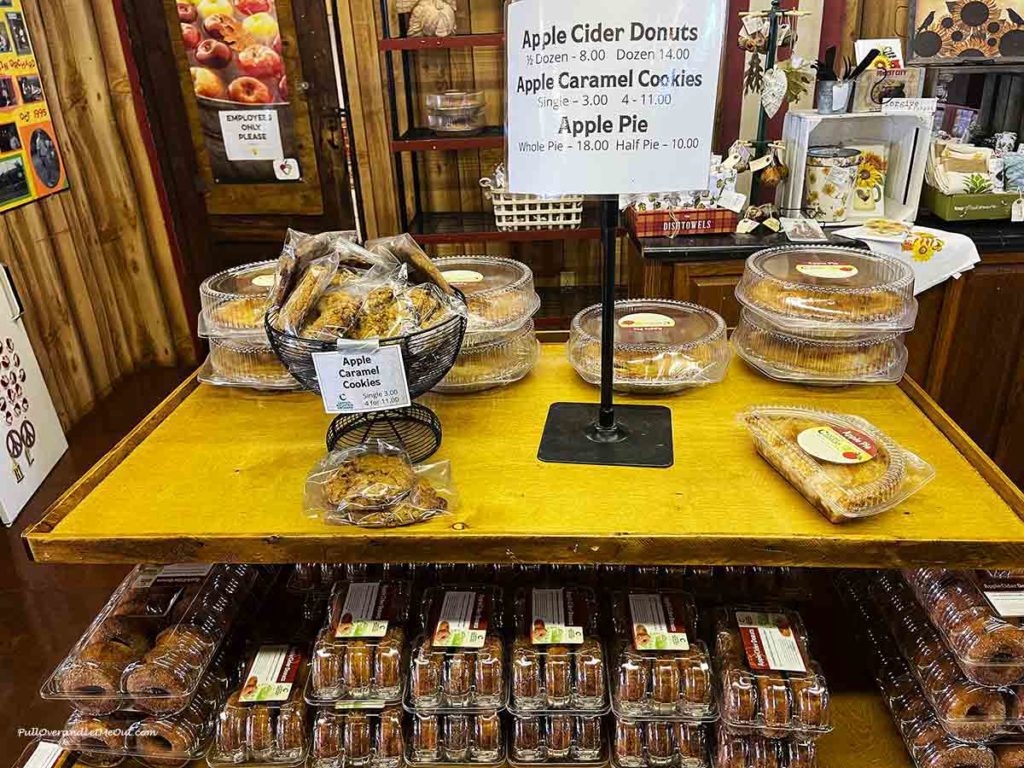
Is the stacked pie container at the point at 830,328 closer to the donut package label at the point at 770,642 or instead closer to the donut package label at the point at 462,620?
the donut package label at the point at 770,642

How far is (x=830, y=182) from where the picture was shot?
2.56 m

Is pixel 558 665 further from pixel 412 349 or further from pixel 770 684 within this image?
pixel 412 349

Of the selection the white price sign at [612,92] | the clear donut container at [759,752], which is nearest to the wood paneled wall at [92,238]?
the white price sign at [612,92]

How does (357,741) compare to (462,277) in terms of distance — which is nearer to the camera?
(357,741)

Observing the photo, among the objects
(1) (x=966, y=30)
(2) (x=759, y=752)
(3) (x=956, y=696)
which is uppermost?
(1) (x=966, y=30)

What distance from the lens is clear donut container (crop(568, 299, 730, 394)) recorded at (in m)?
1.36

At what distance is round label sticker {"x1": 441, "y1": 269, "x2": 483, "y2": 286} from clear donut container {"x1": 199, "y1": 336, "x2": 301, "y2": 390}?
356 mm

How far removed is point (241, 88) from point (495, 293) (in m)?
2.78

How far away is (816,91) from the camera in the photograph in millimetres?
2564

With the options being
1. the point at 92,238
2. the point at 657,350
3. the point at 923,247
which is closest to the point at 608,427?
the point at 657,350

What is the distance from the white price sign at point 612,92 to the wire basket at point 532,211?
1.96 metres

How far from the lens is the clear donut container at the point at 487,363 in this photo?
138 centimetres

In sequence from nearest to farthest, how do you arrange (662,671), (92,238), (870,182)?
(662,671) → (870,182) → (92,238)

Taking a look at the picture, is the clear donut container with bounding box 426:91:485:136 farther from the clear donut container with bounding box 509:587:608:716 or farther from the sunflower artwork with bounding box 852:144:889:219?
the clear donut container with bounding box 509:587:608:716
